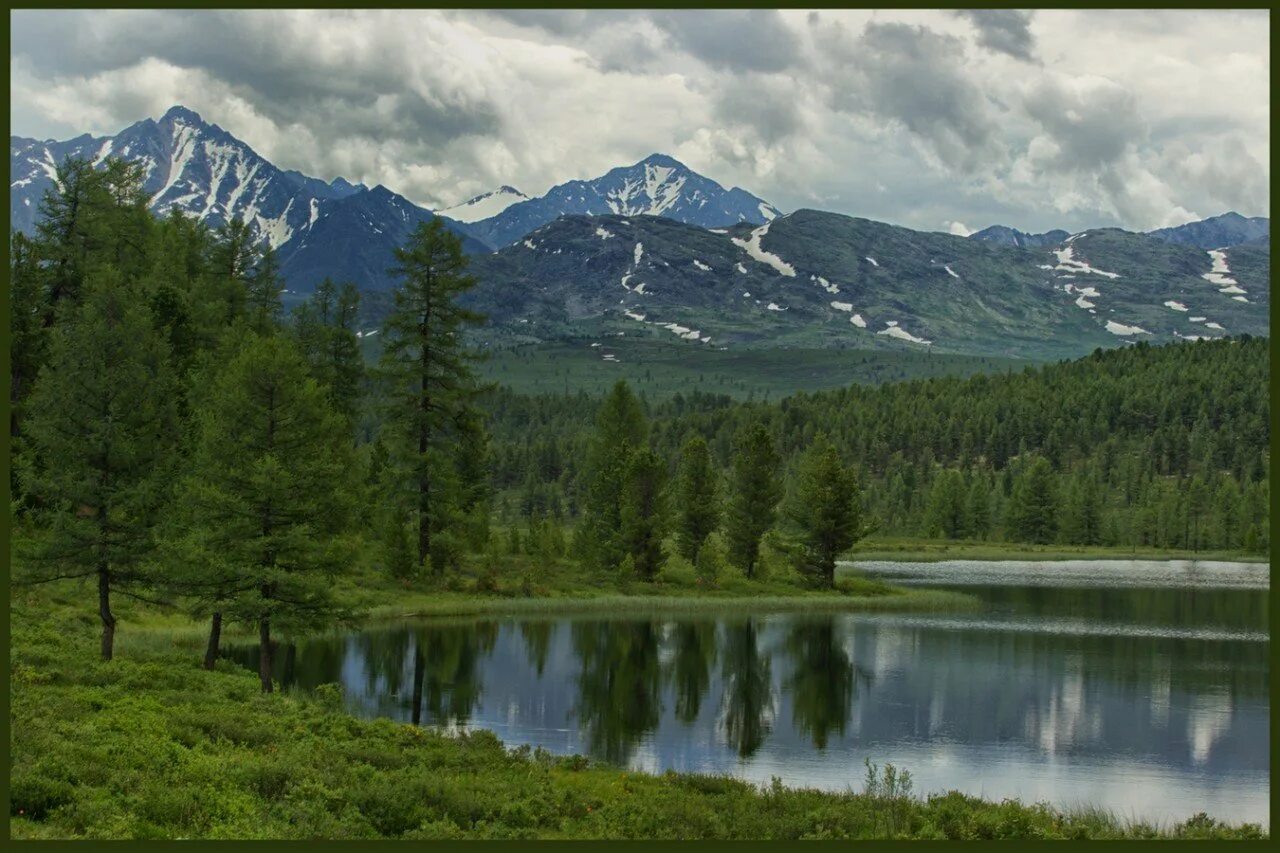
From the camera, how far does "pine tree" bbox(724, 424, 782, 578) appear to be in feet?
279

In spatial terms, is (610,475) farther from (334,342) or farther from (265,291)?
(265,291)

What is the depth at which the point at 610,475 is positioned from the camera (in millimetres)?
83500

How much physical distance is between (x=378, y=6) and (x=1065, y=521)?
6760 inches

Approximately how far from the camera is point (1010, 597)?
88.8 m

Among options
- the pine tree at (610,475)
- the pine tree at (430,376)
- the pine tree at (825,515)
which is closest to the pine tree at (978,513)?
the pine tree at (610,475)

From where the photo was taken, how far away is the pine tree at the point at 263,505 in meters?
37.7

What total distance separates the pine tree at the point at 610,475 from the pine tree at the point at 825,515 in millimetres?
13023

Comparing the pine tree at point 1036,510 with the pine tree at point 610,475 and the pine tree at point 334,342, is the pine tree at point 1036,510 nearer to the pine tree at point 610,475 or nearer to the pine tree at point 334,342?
the pine tree at point 610,475

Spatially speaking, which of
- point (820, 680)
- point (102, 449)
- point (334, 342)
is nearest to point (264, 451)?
point (102, 449)

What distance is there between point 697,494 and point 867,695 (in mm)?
39928

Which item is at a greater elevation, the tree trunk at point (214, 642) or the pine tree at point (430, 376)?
the pine tree at point (430, 376)

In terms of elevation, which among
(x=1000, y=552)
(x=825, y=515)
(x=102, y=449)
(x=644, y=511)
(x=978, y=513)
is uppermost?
(x=102, y=449)

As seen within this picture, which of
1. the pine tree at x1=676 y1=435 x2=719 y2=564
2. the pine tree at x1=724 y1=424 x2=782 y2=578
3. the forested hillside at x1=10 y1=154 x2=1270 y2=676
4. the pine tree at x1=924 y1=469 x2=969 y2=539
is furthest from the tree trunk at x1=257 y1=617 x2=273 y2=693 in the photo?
the pine tree at x1=924 y1=469 x2=969 y2=539

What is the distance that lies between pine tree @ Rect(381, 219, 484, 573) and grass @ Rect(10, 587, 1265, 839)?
114 ft
